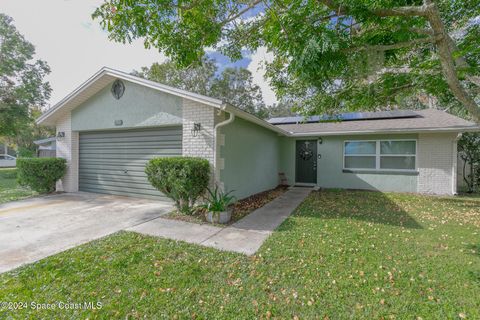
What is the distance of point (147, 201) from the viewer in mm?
6871

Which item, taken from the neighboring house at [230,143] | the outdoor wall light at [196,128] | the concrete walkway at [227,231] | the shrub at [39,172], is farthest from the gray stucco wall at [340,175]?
the shrub at [39,172]

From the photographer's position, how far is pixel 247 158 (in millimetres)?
7473

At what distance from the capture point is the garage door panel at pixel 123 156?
670cm

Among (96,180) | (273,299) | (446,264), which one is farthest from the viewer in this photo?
(96,180)

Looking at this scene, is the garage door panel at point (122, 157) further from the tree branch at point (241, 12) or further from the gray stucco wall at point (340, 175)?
the gray stucco wall at point (340, 175)

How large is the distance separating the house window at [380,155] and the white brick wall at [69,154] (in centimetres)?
1131

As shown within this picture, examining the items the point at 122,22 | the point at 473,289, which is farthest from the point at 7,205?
the point at 473,289

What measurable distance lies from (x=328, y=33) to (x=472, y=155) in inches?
427

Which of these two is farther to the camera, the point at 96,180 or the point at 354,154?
the point at 354,154

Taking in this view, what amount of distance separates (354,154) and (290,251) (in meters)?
7.81

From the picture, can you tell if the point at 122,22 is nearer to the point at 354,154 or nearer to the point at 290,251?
the point at 290,251

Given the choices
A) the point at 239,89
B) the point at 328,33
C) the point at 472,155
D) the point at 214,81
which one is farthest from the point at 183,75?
the point at 472,155

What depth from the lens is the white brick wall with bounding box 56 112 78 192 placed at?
8.34 meters

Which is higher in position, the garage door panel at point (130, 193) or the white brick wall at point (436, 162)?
the white brick wall at point (436, 162)
